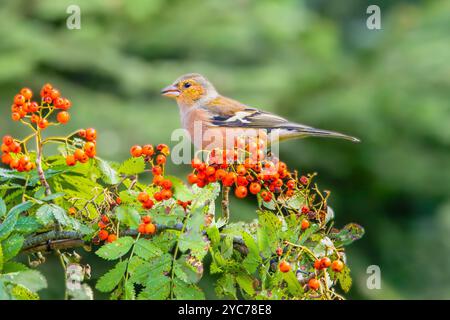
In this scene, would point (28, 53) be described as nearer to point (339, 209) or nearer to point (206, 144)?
point (339, 209)

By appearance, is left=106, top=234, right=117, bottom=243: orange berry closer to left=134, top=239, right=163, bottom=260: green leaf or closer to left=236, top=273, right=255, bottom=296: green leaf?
left=134, top=239, right=163, bottom=260: green leaf

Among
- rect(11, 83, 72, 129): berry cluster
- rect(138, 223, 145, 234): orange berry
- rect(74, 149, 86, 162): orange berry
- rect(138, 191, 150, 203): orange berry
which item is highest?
rect(11, 83, 72, 129): berry cluster

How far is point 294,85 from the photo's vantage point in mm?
8844

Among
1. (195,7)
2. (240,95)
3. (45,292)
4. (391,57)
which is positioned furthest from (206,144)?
(391,57)

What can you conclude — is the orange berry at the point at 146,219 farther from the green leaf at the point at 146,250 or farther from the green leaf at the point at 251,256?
the green leaf at the point at 251,256

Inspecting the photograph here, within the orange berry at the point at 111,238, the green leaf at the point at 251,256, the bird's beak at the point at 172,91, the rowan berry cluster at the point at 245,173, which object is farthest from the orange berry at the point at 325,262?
the bird's beak at the point at 172,91

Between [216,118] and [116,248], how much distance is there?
2102mm

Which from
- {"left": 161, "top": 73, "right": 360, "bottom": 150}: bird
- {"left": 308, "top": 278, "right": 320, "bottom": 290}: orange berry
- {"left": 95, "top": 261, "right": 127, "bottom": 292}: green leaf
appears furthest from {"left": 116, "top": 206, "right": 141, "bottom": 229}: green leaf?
{"left": 161, "top": 73, "right": 360, "bottom": 150}: bird

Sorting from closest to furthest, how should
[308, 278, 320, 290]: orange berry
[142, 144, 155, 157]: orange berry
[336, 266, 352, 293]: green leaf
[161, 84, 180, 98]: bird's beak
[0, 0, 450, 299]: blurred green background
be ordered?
[308, 278, 320, 290]: orange berry < [336, 266, 352, 293]: green leaf < [142, 144, 155, 157]: orange berry < [161, 84, 180, 98]: bird's beak < [0, 0, 450, 299]: blurred green background

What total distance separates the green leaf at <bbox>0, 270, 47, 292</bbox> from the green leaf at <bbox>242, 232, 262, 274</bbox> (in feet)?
1.59

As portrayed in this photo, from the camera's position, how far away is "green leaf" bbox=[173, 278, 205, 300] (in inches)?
70.0

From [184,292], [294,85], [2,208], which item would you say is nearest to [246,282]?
[184,292]

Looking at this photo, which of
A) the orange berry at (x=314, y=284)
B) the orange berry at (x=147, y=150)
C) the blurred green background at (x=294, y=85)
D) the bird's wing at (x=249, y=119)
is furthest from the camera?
the blurred green background at (x=294, y=85)

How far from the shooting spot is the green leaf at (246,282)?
1.85 meters
